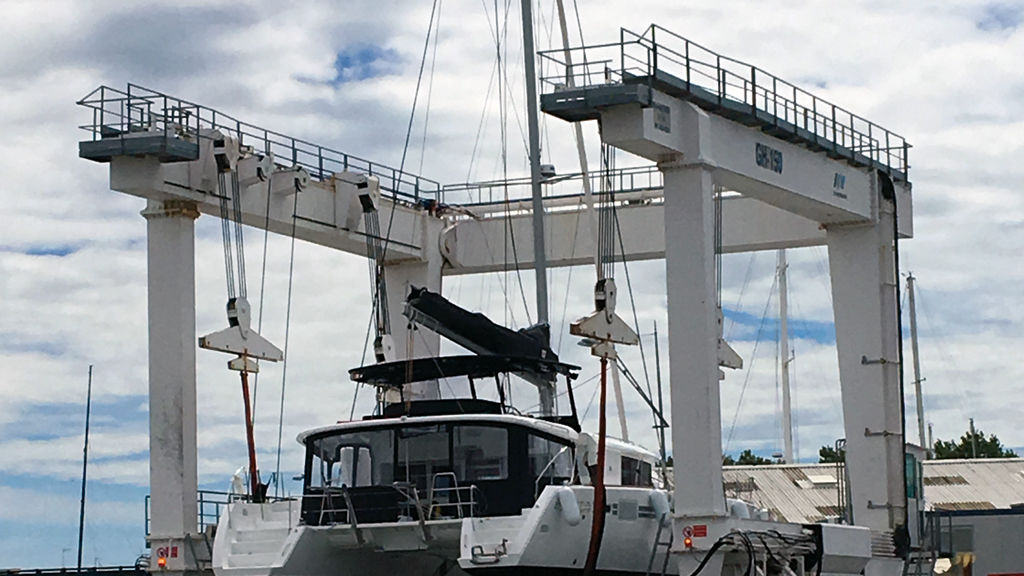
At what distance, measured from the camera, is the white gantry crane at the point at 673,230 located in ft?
84.8

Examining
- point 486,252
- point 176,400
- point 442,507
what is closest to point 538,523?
point 442,507

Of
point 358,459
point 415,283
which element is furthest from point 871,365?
point 358,459

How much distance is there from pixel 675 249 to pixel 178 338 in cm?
901

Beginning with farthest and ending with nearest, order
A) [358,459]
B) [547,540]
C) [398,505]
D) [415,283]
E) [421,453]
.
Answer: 1. [415,283]
2. [358,459]
3. [421,453]
4. [398,505]
5. [547,540]

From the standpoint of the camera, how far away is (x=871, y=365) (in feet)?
106

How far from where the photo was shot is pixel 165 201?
29.8 m

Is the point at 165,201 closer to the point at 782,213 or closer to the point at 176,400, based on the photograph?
the point at 176,400

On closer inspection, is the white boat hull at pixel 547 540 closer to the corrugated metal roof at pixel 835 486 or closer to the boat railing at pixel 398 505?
the boat railing at pixel 398 505

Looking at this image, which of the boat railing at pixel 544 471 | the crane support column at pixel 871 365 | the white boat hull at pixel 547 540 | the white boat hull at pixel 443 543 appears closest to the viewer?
the white boat hull at pixel 547 540

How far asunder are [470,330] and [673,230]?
4.54 m

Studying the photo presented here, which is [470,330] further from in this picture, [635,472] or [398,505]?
[398,505]

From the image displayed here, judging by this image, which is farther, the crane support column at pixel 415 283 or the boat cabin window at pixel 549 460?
the crane support column at pixel 415 283

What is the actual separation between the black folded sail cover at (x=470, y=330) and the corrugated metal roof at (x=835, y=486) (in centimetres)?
2217

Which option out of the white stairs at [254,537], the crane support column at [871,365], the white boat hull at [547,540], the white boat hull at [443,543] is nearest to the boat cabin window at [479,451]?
the white boat hull at [443,543]
